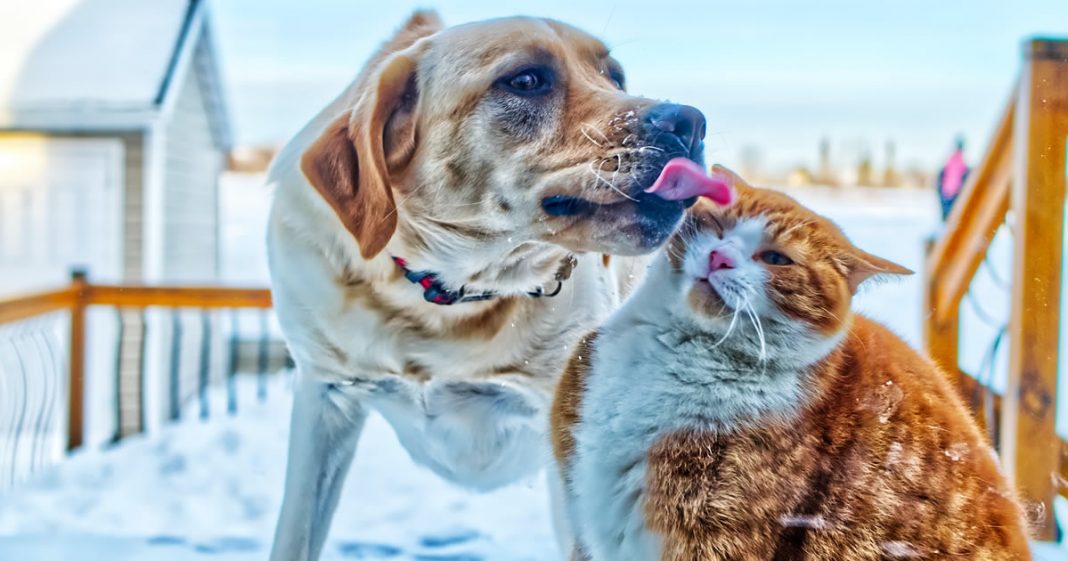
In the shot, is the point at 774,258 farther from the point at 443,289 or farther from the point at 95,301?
the point at 95,301

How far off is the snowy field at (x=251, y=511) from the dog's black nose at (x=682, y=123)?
0.46 meters

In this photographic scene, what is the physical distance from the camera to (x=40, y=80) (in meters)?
0.82

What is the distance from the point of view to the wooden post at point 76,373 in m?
1.01

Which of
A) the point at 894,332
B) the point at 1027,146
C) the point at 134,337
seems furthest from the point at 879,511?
the point at 134,337

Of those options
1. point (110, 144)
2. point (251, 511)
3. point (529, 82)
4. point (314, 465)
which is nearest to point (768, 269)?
point (529, 82)

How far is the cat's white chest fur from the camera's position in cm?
56

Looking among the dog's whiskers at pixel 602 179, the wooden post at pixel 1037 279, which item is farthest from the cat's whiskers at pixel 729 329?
the wooden post at pixel 1037 279

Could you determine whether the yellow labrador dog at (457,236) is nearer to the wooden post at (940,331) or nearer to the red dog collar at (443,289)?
the red dog collar at (443,289)

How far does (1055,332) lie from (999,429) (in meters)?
0.09

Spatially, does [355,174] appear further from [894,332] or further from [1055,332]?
[1055,332]

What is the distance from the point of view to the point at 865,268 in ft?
1.76

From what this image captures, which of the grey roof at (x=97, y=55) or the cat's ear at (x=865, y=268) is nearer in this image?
the cat's ear at (x=865, y=268)

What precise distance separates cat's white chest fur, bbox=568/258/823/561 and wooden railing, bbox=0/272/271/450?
17.5 inches

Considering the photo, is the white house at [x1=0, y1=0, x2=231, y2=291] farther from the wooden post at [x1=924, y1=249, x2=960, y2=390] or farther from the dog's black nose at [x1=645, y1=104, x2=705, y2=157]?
the wooden post at [x1=924, y1=249, x2=960, y2=390]
